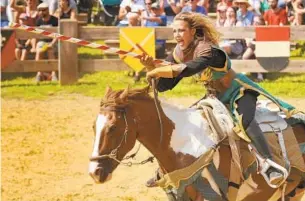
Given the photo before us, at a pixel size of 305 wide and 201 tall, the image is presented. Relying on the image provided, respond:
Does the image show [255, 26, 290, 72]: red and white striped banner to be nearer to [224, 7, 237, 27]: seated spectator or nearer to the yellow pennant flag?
[224, 7, 237, 27]: seated spectator

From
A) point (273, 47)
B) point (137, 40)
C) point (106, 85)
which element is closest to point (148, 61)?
point (137, 40)

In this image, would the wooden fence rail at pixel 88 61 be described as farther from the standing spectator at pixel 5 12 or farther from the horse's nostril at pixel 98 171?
the horse's nostril at pixel 98 171

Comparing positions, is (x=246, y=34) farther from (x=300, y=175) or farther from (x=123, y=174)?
(x=300, y=175)

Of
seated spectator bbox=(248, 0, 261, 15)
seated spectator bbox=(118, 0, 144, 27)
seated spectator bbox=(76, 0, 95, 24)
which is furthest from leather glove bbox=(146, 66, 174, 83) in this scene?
seated spectator bbox=(76, 0, 95, 24)

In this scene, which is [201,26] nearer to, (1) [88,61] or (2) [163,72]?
(2) [163,72]

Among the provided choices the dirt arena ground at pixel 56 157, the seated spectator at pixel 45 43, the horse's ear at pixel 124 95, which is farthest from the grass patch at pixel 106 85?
the horse's ear at pixel 124 95

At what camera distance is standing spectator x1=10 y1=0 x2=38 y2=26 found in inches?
667

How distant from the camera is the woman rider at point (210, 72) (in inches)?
251

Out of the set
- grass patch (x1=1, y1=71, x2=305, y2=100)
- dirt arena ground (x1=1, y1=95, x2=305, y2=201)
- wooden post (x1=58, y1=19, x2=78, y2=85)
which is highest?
wooden post (x1=58, y1=19, x2=78, y2=85)

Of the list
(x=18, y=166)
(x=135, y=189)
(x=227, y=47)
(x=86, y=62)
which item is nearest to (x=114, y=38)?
(x=86, y=62)

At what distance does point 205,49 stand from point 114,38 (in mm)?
9905

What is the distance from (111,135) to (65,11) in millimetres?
10944

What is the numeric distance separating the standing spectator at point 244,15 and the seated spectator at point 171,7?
1289mm

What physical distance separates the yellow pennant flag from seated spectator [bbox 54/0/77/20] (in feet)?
5.22
